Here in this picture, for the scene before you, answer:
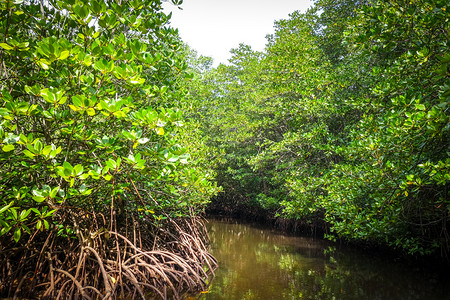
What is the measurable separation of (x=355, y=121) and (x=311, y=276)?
4.26 m

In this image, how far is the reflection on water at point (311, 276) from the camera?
3861mm

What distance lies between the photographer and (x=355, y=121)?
6.79 metres

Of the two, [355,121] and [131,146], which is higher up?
[355,121]

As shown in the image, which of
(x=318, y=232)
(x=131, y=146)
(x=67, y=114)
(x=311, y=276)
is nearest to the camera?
(x=67, y=114)

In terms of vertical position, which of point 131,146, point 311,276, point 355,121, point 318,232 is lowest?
point 311,276

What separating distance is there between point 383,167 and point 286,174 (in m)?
4.72

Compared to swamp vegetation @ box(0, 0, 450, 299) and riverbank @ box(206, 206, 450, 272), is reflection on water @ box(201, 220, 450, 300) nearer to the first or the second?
riverbank @ box(206, 206, 450, 272)

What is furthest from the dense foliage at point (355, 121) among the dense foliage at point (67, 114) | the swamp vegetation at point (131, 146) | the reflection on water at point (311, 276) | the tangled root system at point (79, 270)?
the tangled root system at point (79, 270)

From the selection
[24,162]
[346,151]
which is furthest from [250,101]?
[24,162]

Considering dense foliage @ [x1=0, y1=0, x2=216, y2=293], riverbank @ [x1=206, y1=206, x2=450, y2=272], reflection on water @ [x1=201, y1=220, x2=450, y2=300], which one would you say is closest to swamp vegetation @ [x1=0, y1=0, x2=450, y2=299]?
dense foliage @ [x1=0, y1=0, x2=216, y2=293]

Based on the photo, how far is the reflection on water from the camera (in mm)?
3861

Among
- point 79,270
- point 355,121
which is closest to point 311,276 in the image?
point 79,270

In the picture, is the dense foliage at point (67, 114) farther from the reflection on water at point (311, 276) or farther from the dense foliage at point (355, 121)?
the dense foliage at point (355, 121)

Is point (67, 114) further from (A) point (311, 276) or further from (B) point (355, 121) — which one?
(B) point (355, 121)
